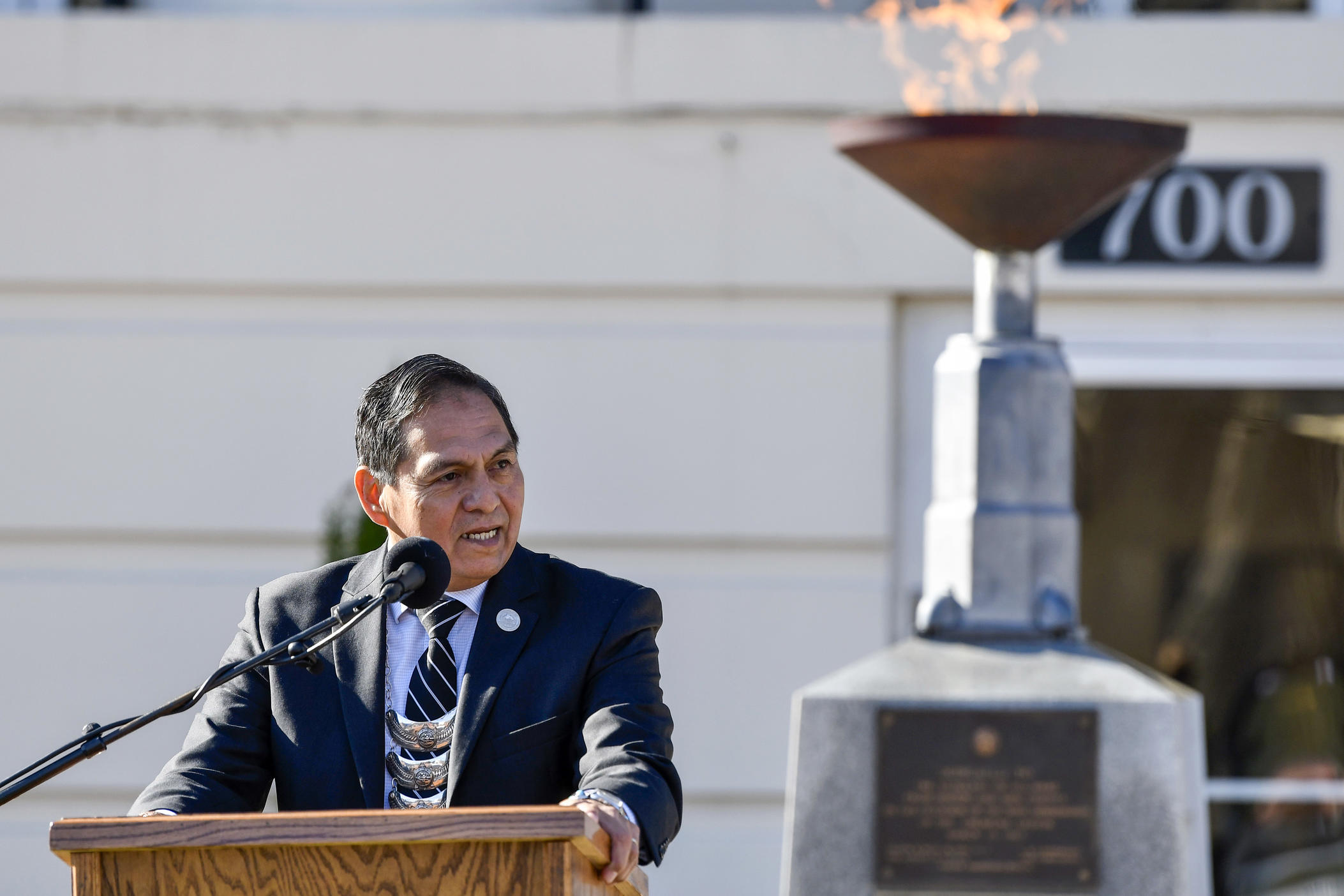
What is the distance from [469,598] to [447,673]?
135mm

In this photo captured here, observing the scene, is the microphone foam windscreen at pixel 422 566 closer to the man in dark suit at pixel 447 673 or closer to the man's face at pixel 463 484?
the man in dark suit at pixel 447 673

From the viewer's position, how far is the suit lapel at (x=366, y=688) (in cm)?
279

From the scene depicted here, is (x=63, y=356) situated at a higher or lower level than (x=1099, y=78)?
lower

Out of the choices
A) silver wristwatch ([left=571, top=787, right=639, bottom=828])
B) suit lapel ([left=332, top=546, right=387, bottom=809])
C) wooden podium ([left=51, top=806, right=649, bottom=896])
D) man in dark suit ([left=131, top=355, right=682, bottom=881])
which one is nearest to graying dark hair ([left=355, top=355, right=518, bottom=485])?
man in dark suit ([left=131, top=355, right=682, bottom=881])

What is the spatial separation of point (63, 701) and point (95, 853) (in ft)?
16.9

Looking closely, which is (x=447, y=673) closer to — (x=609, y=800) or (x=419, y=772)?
(x=419, y=772)

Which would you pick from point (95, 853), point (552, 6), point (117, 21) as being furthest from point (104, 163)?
point (95, 853)

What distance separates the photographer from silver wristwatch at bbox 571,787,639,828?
2457mm

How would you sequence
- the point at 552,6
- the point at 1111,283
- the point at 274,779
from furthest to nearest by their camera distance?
the point at 552,6, the point at 1111,283, the point at 274,779

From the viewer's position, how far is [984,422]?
16.1 ft

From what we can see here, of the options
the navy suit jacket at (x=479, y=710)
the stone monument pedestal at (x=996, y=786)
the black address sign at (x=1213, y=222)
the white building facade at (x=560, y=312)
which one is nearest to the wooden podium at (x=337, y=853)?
the navy suit jacket at (x=479, y=710)

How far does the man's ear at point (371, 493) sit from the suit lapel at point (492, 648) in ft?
0.75

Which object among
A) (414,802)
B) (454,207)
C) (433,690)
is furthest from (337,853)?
(454,207)

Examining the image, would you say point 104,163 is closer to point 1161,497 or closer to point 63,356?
point 63,356
